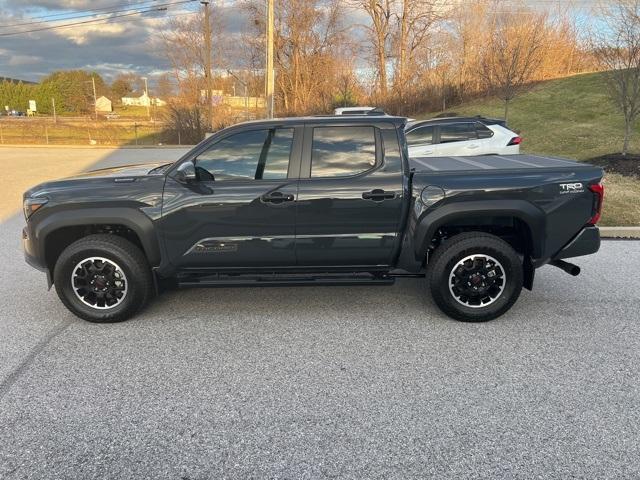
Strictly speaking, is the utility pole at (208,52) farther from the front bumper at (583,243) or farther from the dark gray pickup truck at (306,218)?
the front bumper at (583,243)

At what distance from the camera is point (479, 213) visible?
4.07 metres

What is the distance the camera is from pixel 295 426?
2820 mm

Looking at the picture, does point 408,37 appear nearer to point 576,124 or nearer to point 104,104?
point 576,124

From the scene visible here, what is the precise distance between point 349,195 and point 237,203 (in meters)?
0.96

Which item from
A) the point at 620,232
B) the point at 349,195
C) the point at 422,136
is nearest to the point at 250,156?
the point at 349,195

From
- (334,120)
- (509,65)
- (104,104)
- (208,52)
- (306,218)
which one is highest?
(104,104)

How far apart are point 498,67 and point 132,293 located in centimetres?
1743

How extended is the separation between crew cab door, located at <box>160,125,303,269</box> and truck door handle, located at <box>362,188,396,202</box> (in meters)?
0.62

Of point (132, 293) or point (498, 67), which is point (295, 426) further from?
point (498, 67)

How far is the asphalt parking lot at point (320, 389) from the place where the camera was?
2543 mm

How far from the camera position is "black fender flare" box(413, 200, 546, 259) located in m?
4.05

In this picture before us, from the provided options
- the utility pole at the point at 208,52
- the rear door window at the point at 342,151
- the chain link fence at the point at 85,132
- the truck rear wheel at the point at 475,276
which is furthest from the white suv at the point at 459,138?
the chain link fence at the point at 85,132

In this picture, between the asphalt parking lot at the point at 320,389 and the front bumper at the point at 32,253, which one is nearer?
the asphalt parking lot at the point at 320,389

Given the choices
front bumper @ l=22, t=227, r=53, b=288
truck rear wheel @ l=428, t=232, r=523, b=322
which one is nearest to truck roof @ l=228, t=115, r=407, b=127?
truck rear wheel @ l=428, t=232, r=523, b=322
